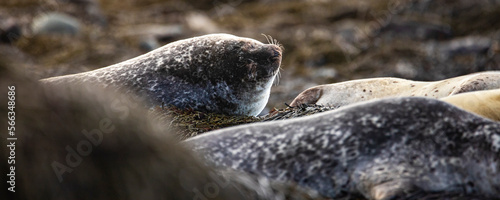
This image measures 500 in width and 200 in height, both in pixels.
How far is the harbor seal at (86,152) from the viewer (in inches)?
99.4

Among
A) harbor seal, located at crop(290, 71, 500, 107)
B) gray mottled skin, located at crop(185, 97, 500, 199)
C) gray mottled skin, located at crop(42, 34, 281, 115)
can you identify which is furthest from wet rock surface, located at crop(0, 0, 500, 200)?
gray mottled skin, located at crop(185, 97, 500, 199)

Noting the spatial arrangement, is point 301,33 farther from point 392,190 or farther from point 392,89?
point 392,190

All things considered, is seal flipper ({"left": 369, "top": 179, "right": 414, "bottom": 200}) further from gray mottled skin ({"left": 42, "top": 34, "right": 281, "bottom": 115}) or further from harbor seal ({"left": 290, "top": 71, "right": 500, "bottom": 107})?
gray mottled skin ({"left": 42, "top": 34, "right": 281, "bottom": 115})

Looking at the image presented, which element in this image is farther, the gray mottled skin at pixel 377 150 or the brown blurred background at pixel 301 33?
the brown blurred background at pixel 301 33

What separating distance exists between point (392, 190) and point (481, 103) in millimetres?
1685

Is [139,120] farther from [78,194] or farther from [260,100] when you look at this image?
[260,100]

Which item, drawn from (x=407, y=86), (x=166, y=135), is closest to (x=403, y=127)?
(x=166, y=135)

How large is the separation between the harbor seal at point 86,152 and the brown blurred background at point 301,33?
12560 millimetres

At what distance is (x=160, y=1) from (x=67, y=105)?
31162 mm

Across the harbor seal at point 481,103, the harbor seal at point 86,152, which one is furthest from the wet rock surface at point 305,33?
the harbor seal at point 86,152

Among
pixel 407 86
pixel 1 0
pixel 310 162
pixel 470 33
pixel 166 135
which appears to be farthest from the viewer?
pixel 1 0

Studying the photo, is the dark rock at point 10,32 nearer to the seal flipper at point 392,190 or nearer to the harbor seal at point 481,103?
the harbor seal at point 481,103

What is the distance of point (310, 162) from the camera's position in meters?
3.93

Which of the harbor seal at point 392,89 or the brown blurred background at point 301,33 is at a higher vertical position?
the brown blurred background at point 301,33
